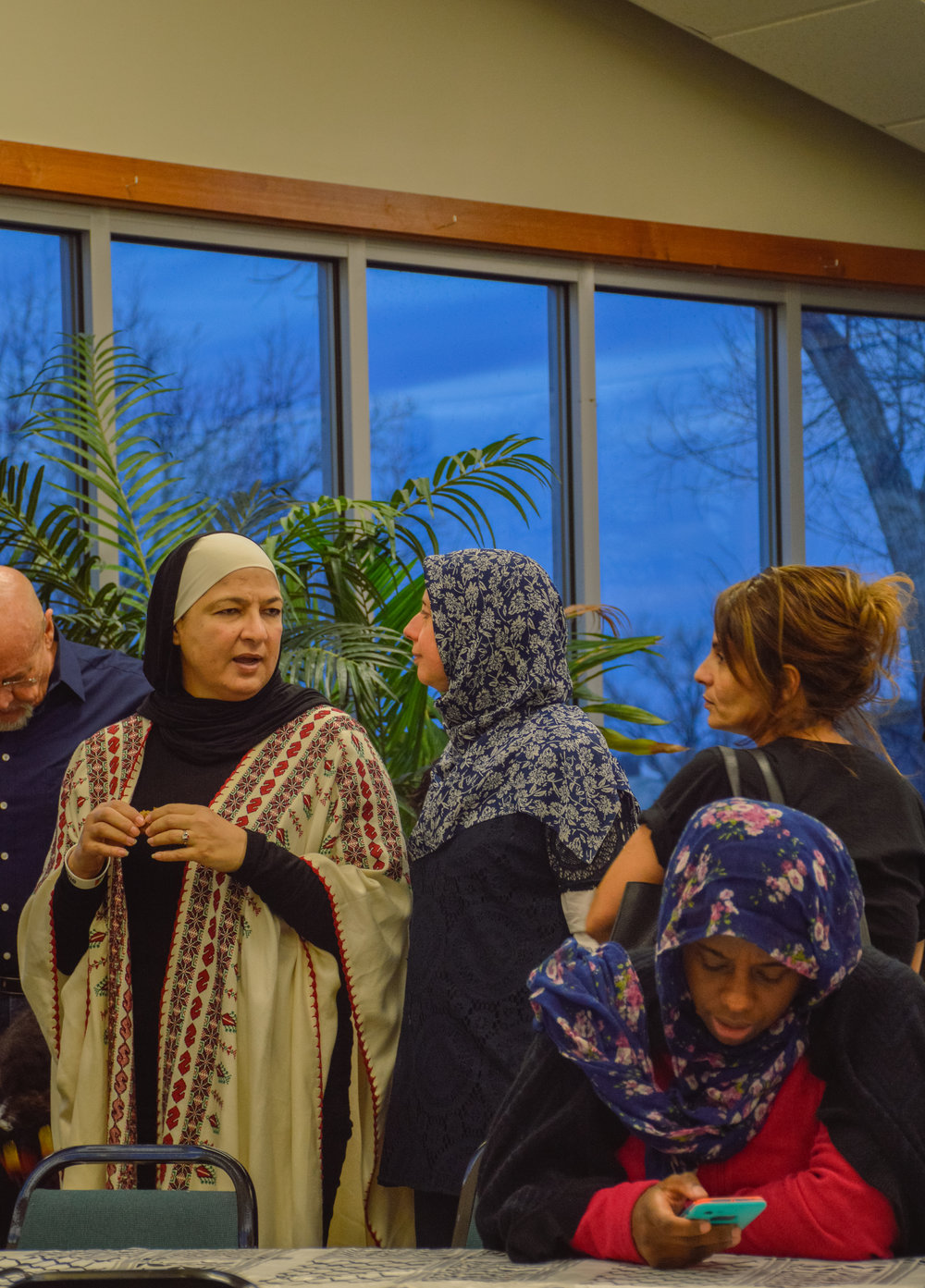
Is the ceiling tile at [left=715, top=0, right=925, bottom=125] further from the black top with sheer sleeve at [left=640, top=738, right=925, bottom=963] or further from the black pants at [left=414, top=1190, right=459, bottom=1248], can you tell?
the black pants at [left=414, top=1190, right=459, bottom=1248]

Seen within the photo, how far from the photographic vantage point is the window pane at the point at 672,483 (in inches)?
205

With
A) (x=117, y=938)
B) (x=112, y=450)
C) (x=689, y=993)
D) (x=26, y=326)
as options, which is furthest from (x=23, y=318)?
(x=689, y=993)

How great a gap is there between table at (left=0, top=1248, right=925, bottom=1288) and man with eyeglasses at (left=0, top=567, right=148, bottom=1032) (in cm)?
122

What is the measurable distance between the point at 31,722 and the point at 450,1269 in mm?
1678

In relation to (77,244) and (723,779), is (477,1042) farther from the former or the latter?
(77,244)

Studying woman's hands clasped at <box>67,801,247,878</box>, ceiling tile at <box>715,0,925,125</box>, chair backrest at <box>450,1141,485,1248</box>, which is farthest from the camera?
ceiling tile at <box>715,0,925,125</box>

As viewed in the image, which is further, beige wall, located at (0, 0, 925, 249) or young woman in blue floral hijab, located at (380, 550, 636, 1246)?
beige wall, located at (0, 0, 925, 249)

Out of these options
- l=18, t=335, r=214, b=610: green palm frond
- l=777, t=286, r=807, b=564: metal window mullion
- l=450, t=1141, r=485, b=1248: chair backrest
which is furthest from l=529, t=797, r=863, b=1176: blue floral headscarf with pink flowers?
l=777, t=286, r=807, b=564: metal window mullion

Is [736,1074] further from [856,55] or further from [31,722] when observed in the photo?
[856,55]

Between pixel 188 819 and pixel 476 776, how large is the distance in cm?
46

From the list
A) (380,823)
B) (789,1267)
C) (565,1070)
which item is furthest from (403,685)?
(789,1267)

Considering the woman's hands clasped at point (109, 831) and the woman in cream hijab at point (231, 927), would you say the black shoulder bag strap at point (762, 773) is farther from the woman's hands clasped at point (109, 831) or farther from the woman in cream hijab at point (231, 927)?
the woman's hands clasped at point (109, 831)

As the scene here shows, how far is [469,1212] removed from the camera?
1896 millimetres

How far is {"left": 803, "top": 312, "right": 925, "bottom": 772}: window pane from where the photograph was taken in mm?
5621
